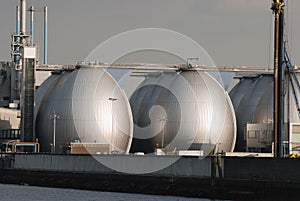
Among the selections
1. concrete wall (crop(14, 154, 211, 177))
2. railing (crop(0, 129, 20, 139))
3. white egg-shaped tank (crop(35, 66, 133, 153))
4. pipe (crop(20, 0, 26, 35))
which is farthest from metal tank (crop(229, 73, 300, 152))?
pipe (crop(20, 0, 26, 35))

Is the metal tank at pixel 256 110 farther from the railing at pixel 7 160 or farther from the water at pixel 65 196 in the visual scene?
the water at pixel 65 196

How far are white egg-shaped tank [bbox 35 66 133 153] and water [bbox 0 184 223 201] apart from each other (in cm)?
2446

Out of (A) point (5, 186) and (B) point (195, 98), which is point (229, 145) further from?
(A) point (5, 186)

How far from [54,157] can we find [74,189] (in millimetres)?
5240

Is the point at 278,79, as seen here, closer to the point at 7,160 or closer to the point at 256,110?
the point at 7,160

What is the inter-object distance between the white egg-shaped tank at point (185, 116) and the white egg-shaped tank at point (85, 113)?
3.62m

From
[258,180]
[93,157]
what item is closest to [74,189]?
[93,157]

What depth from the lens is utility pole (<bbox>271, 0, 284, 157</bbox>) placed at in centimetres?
5722

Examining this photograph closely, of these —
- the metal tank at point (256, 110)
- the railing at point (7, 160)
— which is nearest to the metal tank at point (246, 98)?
the metal tank at point (256, 110)

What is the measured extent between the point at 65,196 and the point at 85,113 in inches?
1309

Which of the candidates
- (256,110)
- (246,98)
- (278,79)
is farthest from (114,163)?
(246,98)

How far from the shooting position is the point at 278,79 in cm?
→ 5791

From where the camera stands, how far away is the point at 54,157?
2749 inches

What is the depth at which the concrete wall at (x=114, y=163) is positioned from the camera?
56688 millimetres
